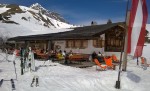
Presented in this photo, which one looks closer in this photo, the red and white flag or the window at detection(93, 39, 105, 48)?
the red and white flag

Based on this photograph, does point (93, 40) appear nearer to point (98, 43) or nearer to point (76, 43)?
point (98, 43)

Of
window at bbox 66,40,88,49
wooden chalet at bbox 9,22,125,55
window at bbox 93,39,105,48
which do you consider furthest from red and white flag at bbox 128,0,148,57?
window at bbox 66,40,88,49

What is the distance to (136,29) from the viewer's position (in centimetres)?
1348

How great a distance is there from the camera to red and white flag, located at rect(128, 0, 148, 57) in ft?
44.0

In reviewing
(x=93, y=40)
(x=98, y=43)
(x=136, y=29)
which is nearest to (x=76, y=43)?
(x=93, y=40)

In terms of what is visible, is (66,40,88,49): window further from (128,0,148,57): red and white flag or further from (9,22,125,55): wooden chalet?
(128,0,148,57): red and white flag

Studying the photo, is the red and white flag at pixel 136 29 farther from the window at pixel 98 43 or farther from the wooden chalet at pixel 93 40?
the window at pixel 98 43

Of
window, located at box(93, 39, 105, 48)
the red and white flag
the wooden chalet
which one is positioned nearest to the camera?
the red and white flag

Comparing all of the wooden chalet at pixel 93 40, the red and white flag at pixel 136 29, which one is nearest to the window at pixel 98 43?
the wooden chalet at pixel 93 40

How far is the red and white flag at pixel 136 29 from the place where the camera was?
13422 millimetres

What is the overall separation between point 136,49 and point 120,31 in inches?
688

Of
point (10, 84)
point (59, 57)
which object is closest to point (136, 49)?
point (10, 84)

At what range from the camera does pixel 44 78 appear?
13477mm

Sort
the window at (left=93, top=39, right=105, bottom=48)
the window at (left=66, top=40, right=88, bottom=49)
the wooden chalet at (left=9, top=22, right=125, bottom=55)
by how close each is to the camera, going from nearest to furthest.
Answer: the wooden chalet at (left=9, top=22, right=125, bottom=55)
the window at (left=93, top=39, right=105, bottom=48)
the window at (left=66, top=40, right=88, bottom=49)
